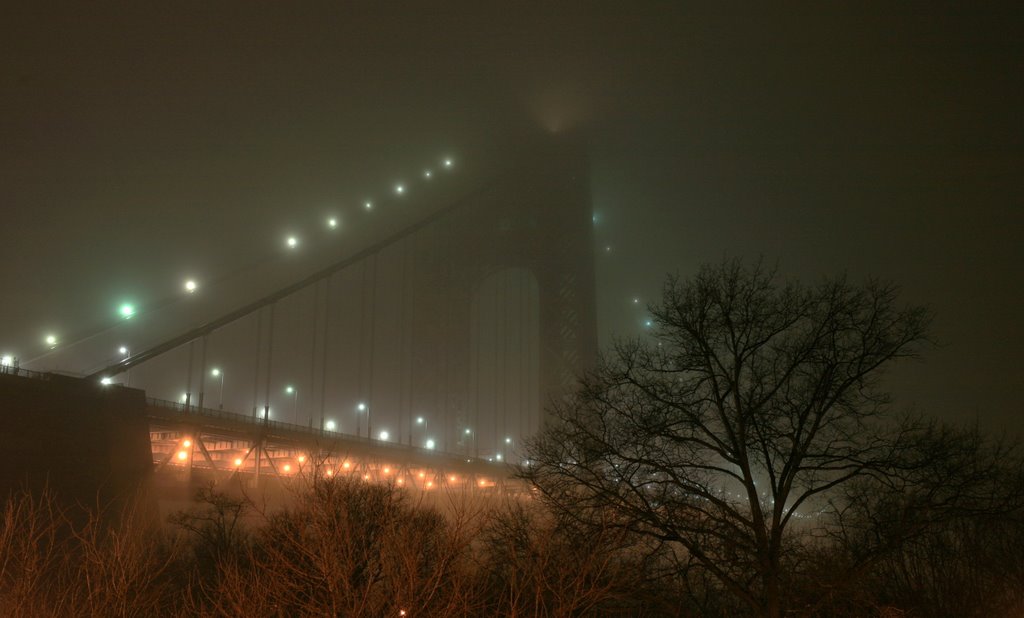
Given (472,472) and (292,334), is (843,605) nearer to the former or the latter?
(472,472)

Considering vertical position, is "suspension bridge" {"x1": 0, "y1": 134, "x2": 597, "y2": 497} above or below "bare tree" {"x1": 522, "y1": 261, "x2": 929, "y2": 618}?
above

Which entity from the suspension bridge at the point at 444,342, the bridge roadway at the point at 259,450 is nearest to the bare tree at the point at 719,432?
the bridge roadway at the point at 259,450

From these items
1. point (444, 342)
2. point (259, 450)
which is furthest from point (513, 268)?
point (259, 450)

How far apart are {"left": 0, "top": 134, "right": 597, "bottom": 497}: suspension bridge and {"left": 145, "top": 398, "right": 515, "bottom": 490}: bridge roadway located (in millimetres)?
215

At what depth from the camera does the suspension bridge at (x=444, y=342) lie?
170ft

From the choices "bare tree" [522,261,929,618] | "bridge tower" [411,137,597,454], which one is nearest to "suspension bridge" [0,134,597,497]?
"bridge tower" [411,137,597,454]

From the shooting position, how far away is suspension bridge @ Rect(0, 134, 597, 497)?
5178 cm

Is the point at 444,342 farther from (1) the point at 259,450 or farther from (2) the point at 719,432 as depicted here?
(2) the point at 719,432

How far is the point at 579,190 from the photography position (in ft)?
214

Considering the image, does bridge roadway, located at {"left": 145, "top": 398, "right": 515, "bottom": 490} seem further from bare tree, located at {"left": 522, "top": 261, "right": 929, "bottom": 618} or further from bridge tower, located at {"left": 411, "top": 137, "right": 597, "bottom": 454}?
bare tree, located at {"left": 522, "top": 261, "right": 929, "bottom": 618}

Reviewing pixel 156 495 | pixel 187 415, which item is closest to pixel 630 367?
pixel 156 495

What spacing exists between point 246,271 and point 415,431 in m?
17.4

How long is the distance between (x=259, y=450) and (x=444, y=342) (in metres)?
23.6

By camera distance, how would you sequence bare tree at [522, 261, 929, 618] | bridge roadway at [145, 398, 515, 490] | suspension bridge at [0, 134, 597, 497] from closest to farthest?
bare tree at [522, 261, 929, 618] → bridge roadway at [145, 398, 515, 490] → suspension bridge at [0, 134, 597, 497]
